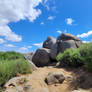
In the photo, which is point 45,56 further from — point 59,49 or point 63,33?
point 63,33

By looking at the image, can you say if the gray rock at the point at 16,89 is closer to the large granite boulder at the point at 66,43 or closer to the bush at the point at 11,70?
the bush at the point at 11,70

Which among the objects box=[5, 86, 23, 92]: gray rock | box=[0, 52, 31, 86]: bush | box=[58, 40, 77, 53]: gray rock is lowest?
box=[5, 86, 23, 92]: gray rock

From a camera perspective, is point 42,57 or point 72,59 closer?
point 72,59

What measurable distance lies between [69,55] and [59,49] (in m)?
4.40

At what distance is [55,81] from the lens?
4.70m

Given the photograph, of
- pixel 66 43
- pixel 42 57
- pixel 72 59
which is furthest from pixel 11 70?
pixel 66 43

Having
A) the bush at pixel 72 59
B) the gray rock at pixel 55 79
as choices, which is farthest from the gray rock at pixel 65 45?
the gray rock at pixel 55 79

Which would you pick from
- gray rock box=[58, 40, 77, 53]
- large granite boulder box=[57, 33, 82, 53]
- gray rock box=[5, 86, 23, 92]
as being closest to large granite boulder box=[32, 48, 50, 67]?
large granite boulder box=[57, 33, 82, 53]

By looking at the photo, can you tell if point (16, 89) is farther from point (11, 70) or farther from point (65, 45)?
point (65, 45)

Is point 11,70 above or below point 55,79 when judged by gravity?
above

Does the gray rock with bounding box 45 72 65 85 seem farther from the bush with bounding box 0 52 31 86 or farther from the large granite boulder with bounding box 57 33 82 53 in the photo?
the large granite boulder with bounding box 57 33 82 53

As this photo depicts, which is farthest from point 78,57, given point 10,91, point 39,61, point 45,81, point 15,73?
point 39,61

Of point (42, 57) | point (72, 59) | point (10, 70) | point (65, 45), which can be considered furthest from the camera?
point (42, 57)

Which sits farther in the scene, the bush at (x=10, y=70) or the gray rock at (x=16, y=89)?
the bush at (x=10, y=70)
